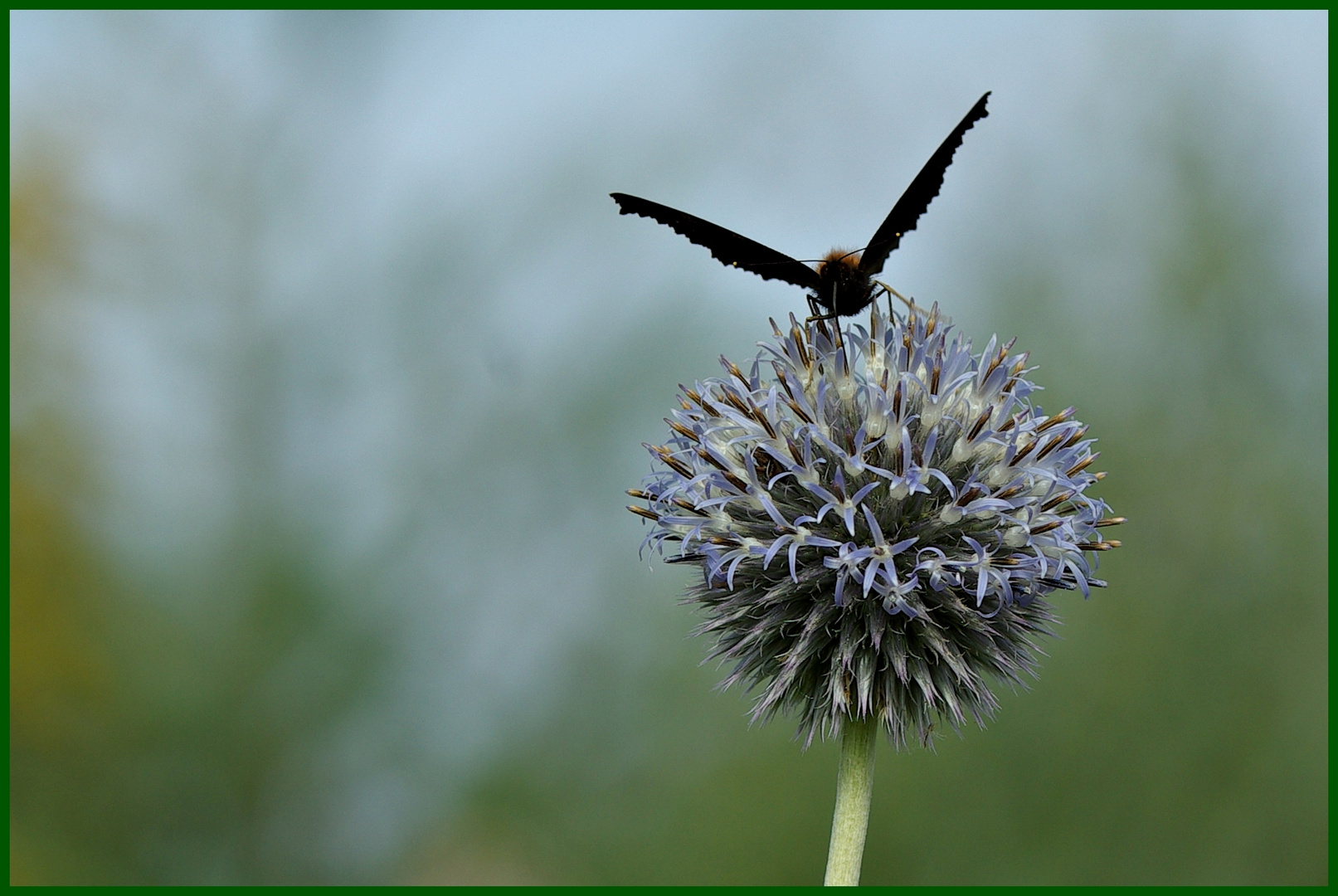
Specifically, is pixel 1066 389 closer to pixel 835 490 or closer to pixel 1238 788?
pixel 1238 788

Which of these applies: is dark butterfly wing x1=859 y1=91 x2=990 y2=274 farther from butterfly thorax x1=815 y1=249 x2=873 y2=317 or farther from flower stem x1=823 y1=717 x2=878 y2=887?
flower stem x1=823 y1=717 x2=878 y2=887

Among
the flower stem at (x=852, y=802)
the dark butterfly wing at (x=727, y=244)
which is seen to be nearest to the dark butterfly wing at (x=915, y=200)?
the dark butterfly wing at (x=727, y=244)

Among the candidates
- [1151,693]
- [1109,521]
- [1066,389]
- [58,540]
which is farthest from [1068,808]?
[58,540]

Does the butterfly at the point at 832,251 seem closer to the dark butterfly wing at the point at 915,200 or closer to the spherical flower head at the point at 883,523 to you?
the dark butterfly wing at the point at 915,200

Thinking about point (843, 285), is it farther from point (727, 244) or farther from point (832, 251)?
point (727, 244)

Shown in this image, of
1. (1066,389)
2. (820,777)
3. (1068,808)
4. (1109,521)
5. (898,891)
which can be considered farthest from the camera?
(1066,389)

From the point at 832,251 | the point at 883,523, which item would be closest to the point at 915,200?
the point at 832,251
